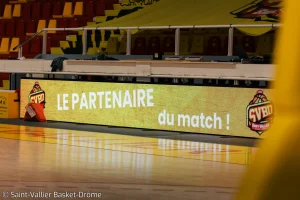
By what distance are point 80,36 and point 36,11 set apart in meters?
7.17

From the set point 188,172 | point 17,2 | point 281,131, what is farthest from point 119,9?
point 281,131

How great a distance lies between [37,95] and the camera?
1633 centimetres

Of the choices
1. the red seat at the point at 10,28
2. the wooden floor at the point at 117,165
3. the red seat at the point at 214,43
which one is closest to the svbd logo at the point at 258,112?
the wooden floor at the point at 117,165

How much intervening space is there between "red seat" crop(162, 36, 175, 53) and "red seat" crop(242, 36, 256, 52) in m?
2.48

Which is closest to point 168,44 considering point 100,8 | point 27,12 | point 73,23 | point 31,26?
point 100,8

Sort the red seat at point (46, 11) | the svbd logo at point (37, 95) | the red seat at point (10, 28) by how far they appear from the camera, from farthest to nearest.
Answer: the red seat at point (10, 28), the red seat at point (46, 11), the svbd logo at point (37, 95)

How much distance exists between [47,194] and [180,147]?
5.09 meters

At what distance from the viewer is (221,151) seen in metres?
11.6

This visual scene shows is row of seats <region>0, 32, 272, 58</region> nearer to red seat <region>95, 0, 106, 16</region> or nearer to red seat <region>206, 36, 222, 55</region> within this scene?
red seat <region>206, 36, 222, 55</region>

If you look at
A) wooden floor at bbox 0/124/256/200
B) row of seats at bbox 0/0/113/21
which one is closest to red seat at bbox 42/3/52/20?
row of seats at bbox 0/0/113/21

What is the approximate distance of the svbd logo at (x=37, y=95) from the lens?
53.2 ft

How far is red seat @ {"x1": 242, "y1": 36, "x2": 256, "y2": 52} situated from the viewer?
1588 cm

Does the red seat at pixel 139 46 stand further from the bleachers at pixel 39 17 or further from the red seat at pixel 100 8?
the red seat at pixel 100 8

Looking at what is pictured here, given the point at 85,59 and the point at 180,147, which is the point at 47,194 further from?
the point at 85,59
